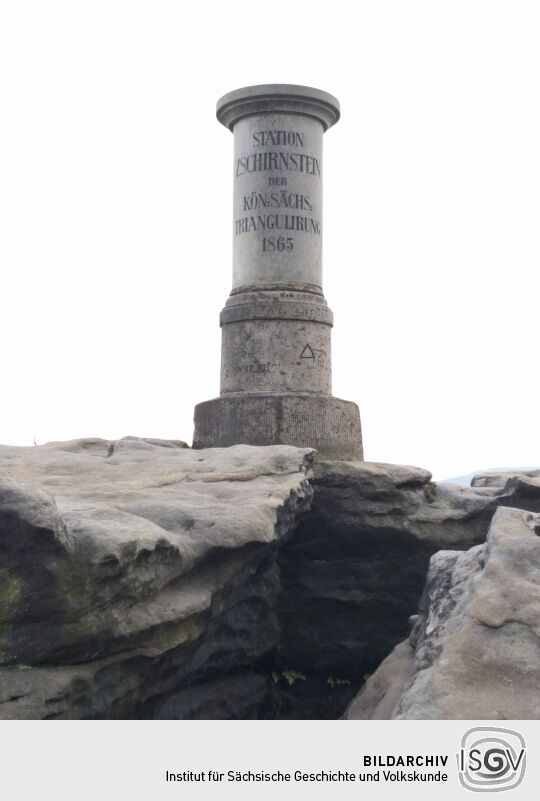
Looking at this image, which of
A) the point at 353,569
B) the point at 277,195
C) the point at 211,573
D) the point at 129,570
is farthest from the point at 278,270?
the point at 129,570

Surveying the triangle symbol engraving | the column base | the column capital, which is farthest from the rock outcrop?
the column capital

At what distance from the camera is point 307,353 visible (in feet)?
36.3

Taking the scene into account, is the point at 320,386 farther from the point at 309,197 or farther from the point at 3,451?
the point at 3,451

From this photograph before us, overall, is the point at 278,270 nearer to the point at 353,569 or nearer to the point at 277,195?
the point at 277,195

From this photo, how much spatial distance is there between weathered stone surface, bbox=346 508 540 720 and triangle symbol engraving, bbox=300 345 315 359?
15.8ft

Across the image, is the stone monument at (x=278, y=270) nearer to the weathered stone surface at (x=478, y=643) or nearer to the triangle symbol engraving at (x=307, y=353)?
the triangle symbol engraving at (x=307, y=353)

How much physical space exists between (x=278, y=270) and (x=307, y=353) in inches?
40.0

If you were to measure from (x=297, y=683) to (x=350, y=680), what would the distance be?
0.50 m

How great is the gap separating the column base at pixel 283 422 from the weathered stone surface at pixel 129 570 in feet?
7.88

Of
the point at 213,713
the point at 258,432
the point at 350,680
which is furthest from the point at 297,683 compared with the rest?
the point at 258,432

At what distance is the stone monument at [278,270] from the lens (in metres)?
11.0

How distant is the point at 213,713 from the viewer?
24.6 ft
